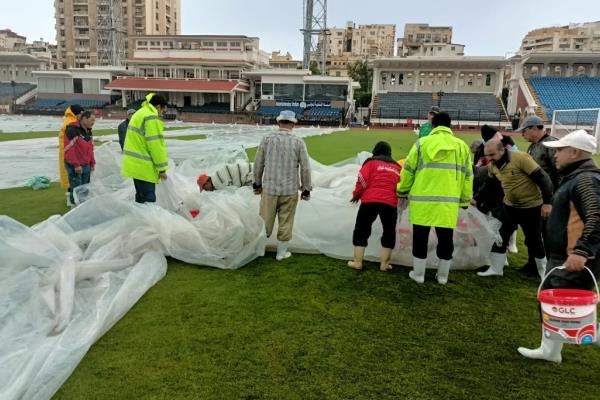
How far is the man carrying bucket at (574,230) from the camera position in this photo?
2840mm

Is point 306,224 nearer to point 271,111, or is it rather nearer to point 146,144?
point 146,144

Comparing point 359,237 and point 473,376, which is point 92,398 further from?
point 359,237

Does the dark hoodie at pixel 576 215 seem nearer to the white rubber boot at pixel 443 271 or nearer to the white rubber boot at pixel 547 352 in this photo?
the white rubber boot at pixel 547 352

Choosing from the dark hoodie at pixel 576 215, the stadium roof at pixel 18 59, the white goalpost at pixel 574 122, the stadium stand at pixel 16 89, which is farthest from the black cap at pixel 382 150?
the stadium roof at pixel 18 59

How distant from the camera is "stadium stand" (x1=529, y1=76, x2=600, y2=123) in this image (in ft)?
141

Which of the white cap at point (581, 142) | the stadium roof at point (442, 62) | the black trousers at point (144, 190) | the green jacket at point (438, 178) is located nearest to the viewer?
the white cap at point (581, 142)

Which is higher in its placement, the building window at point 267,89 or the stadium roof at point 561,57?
the stadium roof at point 561,57

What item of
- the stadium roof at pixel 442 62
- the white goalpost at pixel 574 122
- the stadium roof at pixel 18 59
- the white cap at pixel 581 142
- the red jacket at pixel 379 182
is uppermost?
the stadium roof at pixel 18 59

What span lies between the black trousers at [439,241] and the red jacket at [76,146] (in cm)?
552

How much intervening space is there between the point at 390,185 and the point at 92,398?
11.3 ft

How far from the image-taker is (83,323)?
3338 mm

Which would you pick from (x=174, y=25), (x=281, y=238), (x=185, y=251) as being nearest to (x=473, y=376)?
(x=281, y=238)

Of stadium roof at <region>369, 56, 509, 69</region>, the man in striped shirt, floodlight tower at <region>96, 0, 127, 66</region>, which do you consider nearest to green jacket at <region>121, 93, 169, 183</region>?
the man in striped shirt

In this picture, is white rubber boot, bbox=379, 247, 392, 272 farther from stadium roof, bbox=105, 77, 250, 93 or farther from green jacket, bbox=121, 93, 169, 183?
stadium roof, bbox=105, 77, 250, 93
